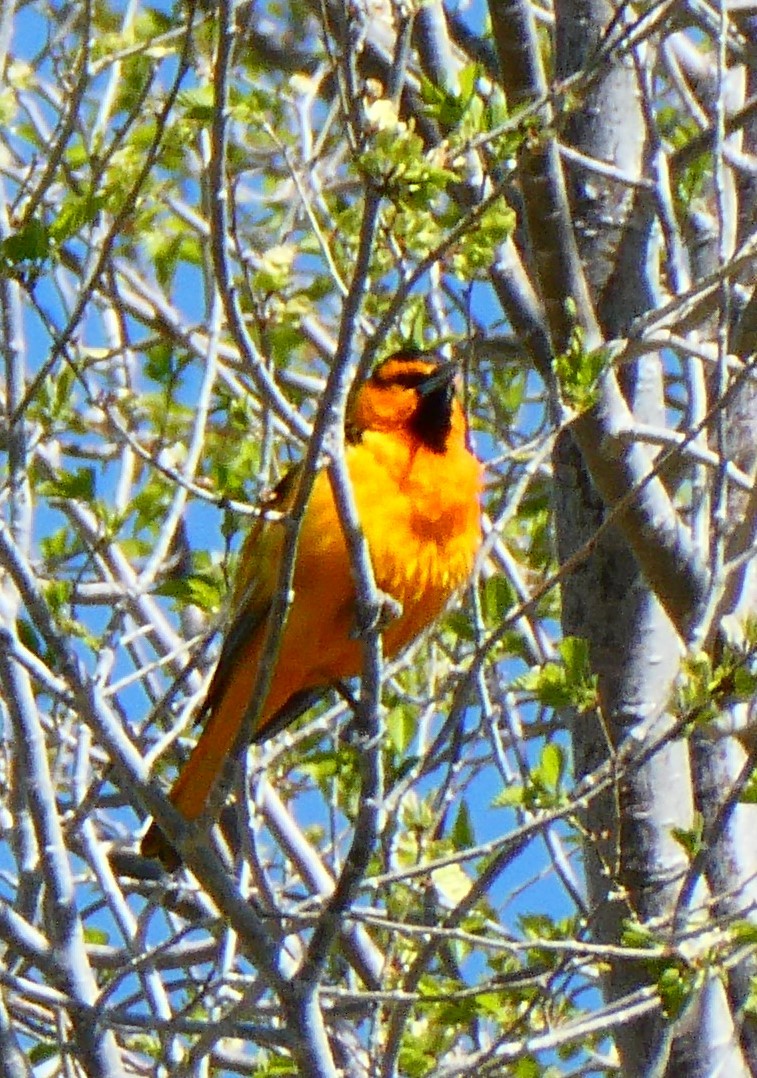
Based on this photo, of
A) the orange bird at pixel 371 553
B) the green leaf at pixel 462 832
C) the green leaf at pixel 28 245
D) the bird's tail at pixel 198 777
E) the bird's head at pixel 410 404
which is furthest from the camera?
the bird's head at pixel 410 404

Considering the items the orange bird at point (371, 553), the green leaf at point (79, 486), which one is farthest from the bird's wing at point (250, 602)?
the green leaf at point (79, 486)

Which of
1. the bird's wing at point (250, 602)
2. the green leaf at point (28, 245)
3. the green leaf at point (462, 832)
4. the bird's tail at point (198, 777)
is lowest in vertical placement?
the green leaf at point (462, 832)

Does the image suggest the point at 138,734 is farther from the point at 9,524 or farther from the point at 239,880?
the point at 9,524

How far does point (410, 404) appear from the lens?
12.4ft

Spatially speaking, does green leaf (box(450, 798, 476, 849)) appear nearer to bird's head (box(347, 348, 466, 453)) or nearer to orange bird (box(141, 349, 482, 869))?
orange bird (box(141, 349, 482, 869))

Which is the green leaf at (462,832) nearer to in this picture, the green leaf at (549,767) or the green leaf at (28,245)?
the green leaf at (549,767)

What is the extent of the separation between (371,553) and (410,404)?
0.52m

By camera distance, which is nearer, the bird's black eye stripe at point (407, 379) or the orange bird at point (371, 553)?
the orange bird at point (371, 553)

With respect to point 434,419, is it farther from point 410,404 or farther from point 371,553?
point 371,553

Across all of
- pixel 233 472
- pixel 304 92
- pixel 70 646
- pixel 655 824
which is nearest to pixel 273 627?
pixel 70 646

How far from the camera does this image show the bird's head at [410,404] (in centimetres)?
374

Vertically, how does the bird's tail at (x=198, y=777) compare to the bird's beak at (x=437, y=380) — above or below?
below

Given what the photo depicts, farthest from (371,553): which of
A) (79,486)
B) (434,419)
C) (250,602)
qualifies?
(79,486)

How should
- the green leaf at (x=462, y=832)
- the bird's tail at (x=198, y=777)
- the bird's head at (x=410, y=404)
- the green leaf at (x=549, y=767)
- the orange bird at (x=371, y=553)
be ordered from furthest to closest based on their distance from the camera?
the bird's head at (x=410, y=404) < the bird's tail at (x=198, y=777) < the orange bird at (x=371, y=553) < the green leaf at (x=462, y=832) < the green leaf at (x=549, y=767)
